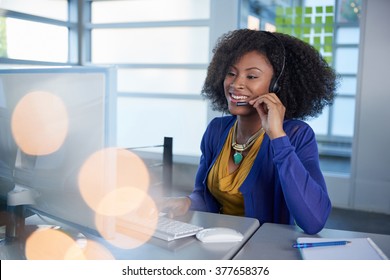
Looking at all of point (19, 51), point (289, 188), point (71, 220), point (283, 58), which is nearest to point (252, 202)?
point (289, 188)

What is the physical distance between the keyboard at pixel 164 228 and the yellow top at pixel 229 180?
0.39 metres

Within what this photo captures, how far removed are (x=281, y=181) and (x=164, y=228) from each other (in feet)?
1.19

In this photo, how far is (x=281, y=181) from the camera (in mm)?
1210

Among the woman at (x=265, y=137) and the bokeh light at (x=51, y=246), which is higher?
the woman at (x=265, y=137)

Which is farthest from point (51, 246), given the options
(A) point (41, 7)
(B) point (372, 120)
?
(A) point (41, 7)

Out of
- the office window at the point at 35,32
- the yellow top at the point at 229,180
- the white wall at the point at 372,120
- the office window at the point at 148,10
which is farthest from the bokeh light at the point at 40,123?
the office window at the point at 35,32

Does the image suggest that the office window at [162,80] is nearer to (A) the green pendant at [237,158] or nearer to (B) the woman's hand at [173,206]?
(A) the green pendant at [237,158]

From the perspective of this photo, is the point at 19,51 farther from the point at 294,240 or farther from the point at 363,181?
the point at 294,240

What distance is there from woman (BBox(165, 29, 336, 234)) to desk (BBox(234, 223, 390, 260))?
0.04 meters

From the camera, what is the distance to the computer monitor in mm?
761

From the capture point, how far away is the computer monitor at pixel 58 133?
761 mm

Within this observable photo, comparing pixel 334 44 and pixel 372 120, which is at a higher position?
pixel 334 44

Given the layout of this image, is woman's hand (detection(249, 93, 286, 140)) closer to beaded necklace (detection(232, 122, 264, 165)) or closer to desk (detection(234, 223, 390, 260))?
beaded necklace (detection(232, 122, 264, 165))

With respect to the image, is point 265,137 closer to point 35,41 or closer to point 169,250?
point 169,250
